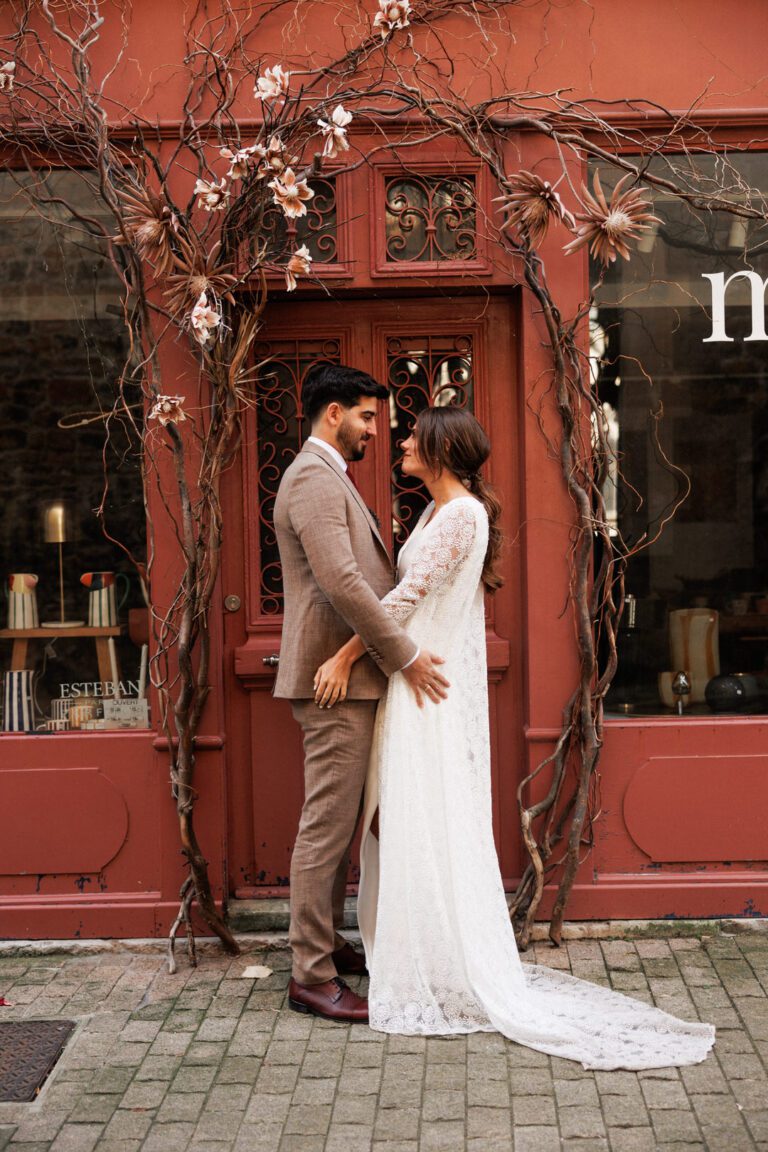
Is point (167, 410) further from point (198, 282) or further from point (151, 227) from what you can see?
point (151, 227)

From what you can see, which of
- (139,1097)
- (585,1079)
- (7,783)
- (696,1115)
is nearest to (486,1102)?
(585,1079)

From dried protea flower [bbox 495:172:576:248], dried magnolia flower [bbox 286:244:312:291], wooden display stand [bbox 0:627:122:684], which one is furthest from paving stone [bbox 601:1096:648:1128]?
dried protea flower [bbox 495:172:576:248]

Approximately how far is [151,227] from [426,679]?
1.99 m

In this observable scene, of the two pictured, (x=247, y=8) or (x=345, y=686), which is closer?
(x=345, y=686)

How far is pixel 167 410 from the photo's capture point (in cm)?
468

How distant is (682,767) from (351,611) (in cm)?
177

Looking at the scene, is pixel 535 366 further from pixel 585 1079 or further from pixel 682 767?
pixel 585 1079

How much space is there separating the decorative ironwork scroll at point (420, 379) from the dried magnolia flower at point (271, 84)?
3.91ft

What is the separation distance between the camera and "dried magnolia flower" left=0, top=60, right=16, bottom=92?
15.8 feet

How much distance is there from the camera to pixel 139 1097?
387cm

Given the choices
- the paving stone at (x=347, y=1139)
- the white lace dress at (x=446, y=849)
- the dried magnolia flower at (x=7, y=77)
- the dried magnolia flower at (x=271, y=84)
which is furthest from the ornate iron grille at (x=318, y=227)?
the paving stone at (x=347, y=1139)

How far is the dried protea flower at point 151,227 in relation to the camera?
4.68 m

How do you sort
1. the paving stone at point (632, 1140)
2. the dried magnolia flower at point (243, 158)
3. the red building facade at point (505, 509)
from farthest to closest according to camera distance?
the red building facade at point (505, 509), the dried magnolia flower at point (243, 158), the paving stone at point (632, 1140)

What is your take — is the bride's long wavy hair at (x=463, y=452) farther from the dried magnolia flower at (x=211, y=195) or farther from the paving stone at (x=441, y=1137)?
the paving stone at (x=441, y=1137)
